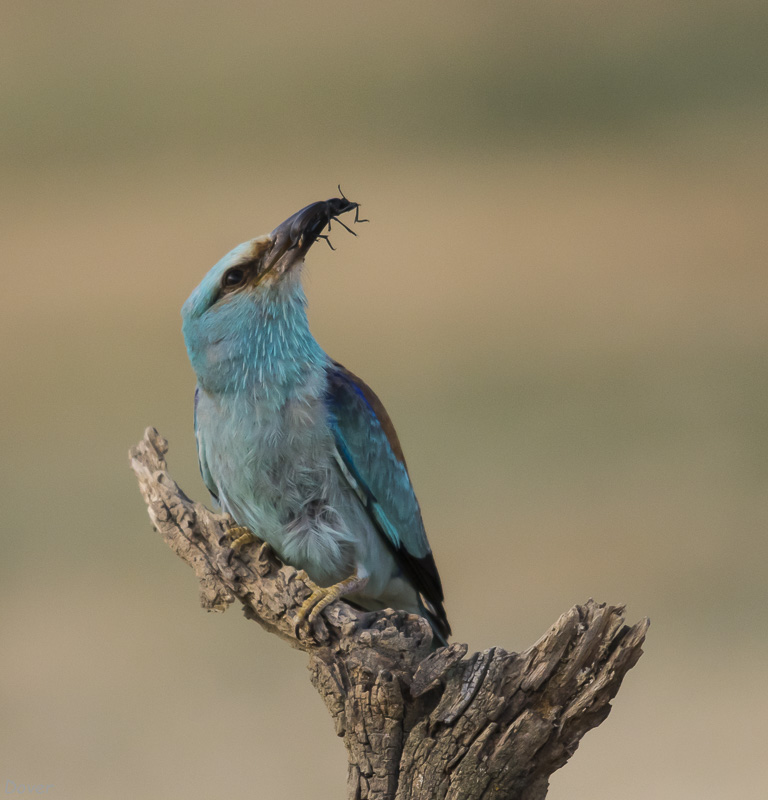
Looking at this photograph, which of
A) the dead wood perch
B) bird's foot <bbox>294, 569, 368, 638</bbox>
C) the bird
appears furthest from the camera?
the bird

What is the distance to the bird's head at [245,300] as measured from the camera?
208 centimetres

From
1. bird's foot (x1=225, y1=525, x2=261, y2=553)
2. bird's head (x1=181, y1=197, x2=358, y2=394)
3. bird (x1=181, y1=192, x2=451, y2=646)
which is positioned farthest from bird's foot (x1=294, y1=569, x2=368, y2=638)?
bird's head (x1=181, y1=197, x2=358, y2=394)

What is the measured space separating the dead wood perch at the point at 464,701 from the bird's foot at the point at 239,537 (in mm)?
379

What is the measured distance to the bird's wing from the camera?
212 centimetres

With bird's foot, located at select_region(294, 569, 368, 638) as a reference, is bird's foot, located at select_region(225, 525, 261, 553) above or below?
above

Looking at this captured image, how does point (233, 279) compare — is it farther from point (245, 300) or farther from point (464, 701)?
point (464, 701)

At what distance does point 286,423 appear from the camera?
2.06 m

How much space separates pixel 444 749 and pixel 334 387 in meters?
0.86

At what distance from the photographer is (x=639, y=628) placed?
5.30 ft

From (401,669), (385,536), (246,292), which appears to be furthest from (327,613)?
(246,292)

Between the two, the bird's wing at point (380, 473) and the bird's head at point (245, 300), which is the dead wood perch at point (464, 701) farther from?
the bird's head at point (245, 300)

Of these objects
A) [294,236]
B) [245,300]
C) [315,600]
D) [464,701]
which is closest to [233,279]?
[245,300]

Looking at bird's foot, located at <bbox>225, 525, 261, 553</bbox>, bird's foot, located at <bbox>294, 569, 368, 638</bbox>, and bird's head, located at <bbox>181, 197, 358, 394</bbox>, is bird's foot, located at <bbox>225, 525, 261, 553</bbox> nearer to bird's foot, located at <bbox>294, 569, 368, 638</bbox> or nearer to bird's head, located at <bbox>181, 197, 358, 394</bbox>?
bird's foot, located at <bbox>294, 569, 368, 638</bbox>

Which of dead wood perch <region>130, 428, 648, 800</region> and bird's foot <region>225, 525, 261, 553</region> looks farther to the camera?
bird's foot <region>225, 525, 261, 553</region>
